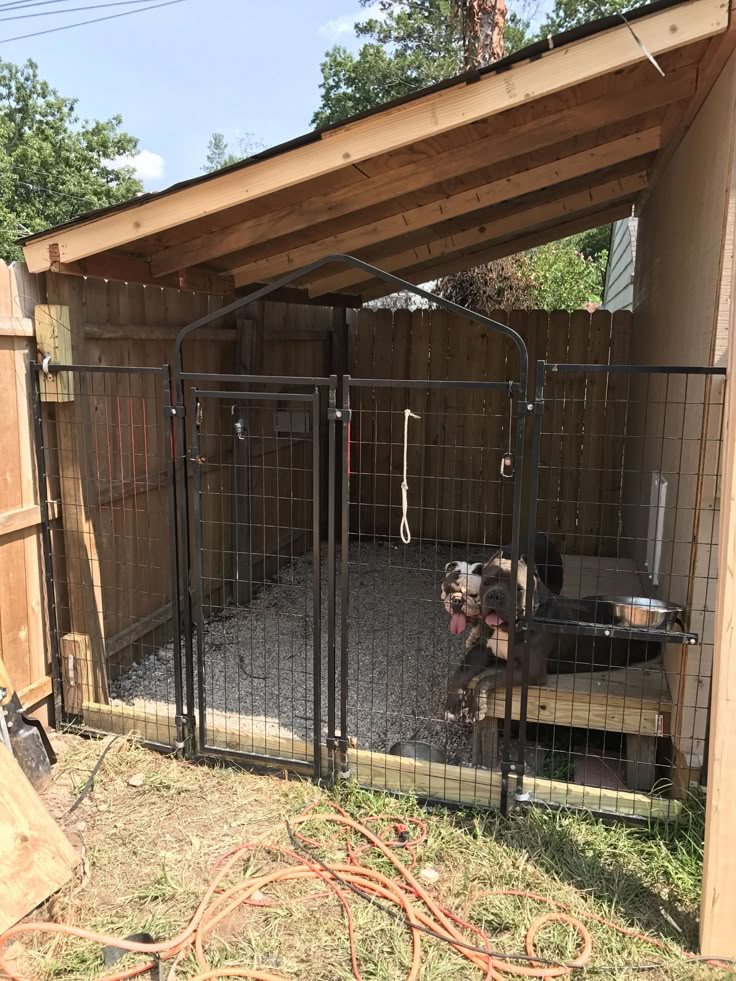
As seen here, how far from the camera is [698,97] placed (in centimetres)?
349

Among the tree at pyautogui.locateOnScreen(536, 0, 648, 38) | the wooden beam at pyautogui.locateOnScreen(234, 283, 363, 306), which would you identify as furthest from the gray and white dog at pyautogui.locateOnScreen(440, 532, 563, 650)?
the tree at pyautogui.locateOnScreen(536, 0, 648, 38)

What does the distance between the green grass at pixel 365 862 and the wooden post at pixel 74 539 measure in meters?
0.53

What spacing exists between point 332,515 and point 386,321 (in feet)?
16.3

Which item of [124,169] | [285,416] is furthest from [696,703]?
[124,169]

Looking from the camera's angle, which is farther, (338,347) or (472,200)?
(338,347)

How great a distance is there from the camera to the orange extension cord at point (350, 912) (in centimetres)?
242

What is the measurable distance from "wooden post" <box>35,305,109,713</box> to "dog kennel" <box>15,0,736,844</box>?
0.05 feet

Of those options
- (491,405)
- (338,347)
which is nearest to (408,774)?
(491,405)

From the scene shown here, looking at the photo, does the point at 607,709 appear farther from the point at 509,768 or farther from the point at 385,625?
the point at 385,625


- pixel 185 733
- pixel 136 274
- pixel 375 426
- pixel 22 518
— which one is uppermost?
pixel 136 274

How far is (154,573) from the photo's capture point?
4.93m

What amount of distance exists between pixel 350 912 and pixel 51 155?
25.8 m

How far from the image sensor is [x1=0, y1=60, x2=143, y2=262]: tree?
2183 cm

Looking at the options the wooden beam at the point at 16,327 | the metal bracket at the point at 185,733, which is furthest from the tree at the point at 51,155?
the metal bracket at the point at 185,733
